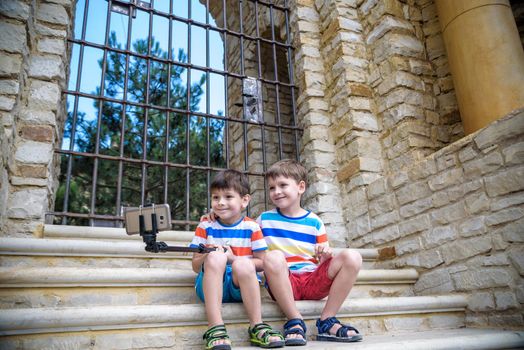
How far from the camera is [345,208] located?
3.23 metres

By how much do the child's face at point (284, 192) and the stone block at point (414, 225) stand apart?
3.31ft

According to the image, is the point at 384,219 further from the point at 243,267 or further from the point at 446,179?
the point at 243,267

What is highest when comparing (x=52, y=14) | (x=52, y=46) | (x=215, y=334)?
(x=52, y=14)

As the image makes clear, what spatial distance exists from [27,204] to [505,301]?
8.92ft

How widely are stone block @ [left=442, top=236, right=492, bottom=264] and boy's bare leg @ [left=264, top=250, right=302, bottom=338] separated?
1167mm

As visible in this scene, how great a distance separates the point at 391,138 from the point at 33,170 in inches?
103

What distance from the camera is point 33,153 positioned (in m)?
2.48

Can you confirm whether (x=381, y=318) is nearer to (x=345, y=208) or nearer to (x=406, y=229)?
(x=406, y=229)

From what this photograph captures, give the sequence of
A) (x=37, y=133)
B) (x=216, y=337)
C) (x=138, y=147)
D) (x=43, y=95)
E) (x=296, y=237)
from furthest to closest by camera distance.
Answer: (x=138, y=147)
(x=43, y=95)
(x=37, y=133)
(x=296, y=237)
(x=216, y=337)

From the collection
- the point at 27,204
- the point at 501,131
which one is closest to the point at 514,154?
the point at 501,131

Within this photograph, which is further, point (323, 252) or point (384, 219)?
point (384, 219)

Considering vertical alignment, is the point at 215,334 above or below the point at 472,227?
below

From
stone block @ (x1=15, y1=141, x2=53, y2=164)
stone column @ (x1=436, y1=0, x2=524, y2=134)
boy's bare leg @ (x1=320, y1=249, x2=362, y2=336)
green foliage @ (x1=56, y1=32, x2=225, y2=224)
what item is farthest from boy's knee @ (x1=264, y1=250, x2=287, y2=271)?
green foliage @ (x1=56, y1=32, x2=225, y2=224)

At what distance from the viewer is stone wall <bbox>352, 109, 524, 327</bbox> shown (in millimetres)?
2018
